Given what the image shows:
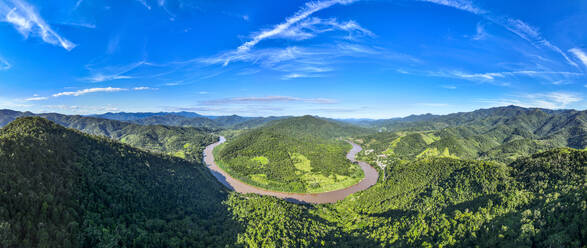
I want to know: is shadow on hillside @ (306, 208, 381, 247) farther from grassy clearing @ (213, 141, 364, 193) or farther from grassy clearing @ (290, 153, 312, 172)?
grassy clearing @ (290, 153, 312, 172)

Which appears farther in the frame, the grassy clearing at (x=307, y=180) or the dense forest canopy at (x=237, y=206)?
the grassy clearing at (x=307, y=180)

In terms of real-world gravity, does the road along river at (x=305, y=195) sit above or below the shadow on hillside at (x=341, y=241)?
below

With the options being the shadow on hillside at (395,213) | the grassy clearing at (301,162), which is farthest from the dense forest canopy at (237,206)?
the grassy clearing at (301,162)

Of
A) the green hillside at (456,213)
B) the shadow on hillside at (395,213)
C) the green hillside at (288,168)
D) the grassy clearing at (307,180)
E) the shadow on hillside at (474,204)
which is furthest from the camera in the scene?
the green hillside at (288,168)

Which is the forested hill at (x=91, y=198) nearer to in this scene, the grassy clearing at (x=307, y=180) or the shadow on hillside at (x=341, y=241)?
the shadow on hillside at (x=341, y=241)

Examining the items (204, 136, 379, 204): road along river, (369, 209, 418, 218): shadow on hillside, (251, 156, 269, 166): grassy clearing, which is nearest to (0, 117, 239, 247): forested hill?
(204, 136, 379, 204): road along river

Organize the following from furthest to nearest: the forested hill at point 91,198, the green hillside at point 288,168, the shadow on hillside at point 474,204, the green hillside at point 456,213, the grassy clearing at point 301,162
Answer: the grassy clearing at point 301,162, the green hillside at point 288,168, the shadow on hillside at point 474,204, the green hillside at point 456,213, the forested hill at point 91,198

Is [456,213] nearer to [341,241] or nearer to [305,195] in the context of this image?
[341,241]

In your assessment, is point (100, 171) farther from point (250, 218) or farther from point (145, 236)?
Result: point (250, 218)

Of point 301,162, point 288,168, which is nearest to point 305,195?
point 288,168
